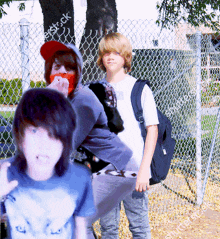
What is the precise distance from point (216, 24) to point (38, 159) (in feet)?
28.4

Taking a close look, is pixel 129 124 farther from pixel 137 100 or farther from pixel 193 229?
pixel 193 229

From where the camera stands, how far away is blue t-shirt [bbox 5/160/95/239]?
2.98 feet

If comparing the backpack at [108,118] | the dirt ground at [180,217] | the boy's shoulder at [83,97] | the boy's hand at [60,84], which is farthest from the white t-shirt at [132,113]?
the dirt ground at [180,217]

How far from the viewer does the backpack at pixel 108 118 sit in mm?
1226

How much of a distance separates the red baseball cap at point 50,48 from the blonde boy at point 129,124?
1.71 feet

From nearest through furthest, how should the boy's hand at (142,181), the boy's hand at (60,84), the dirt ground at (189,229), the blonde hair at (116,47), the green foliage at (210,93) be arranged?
the boy's hand at (60,84)
the blonde hair at (116,47)
the boy's hand at (142,181)
the dirt ground at (189,229)
the green foliage at (210,93)

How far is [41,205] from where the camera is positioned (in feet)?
2.99

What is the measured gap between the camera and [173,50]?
166 inches

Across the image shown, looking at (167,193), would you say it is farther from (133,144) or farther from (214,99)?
(133,144)

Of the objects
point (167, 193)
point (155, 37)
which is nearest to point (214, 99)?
point (167, 193)

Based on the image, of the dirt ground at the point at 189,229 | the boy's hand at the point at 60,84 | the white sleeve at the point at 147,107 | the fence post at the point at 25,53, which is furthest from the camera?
the dirt ground at the point at 189,229

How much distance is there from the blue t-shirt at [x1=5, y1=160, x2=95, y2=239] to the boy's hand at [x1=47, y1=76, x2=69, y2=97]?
0.22 meters

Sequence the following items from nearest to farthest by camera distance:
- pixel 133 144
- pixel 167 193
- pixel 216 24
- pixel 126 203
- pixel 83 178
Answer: pixel 83 178 → pixel 133 144 → pixel 126 203 → pixel 167 193 → pixel 216 24

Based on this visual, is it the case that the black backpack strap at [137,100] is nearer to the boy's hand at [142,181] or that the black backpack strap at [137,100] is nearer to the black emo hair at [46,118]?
the boy's hand at [142,181]
